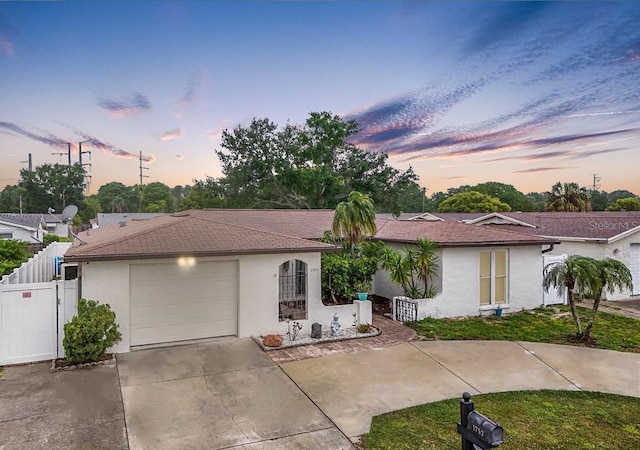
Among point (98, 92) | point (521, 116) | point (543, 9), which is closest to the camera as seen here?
point (543, 9)

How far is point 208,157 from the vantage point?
113 ft

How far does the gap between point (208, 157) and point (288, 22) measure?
21052mm

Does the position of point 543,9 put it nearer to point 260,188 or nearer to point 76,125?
point 76,125

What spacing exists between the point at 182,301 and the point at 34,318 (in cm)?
293

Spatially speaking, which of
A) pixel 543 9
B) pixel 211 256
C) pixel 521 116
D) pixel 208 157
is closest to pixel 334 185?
pixel 208 157

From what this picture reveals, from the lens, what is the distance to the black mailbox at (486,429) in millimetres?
2924

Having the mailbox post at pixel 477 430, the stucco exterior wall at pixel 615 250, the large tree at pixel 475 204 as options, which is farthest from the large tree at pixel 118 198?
the mailbox post at pixel 477 430

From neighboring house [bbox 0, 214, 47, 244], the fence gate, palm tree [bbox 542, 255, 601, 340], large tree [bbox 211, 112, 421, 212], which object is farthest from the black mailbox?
neighboring house [bbox 0, 214, 47, 244]

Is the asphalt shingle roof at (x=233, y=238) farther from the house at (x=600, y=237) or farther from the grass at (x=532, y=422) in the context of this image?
the grass at (x=532, y=422)

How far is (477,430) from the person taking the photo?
3.08 m

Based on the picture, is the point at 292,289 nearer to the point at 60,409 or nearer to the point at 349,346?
the point at 349,346

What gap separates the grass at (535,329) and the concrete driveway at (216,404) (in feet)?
16.2

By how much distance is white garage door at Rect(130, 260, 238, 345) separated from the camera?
9.19m

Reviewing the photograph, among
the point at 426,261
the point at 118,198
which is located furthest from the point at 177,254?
the point at 118,198
